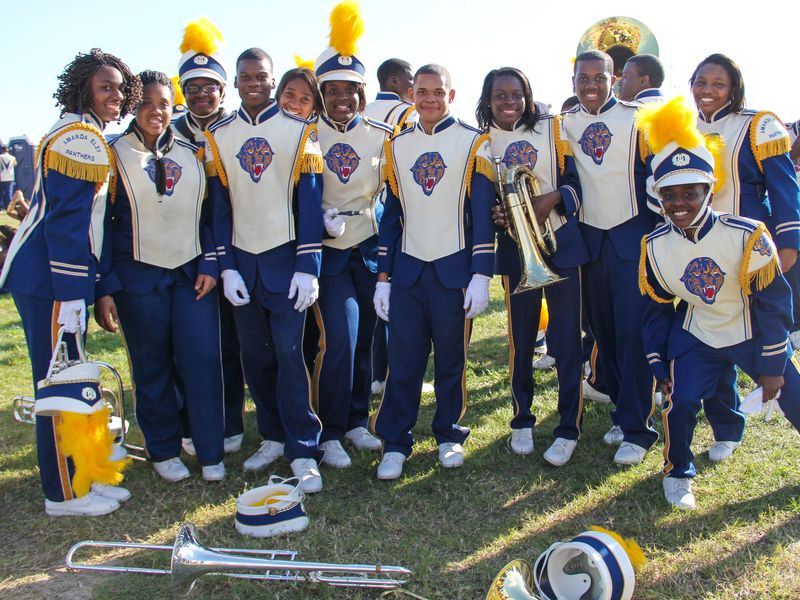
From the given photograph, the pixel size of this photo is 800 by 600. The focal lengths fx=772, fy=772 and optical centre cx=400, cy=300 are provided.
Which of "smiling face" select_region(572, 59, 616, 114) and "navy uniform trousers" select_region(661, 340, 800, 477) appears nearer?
"navy uniform trousers" select_region(661, 340, 800, 477)

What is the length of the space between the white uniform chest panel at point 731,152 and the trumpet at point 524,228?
3.38 ft

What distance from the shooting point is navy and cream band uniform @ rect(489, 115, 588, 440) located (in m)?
4.14

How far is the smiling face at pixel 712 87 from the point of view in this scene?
13.6 feet

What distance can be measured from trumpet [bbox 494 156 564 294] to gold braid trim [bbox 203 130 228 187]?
4.81 ft

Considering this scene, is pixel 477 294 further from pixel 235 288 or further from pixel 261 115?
pixel 261 115

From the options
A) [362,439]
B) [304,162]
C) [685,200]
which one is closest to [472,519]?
[362,439]

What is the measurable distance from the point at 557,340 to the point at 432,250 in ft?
2.92

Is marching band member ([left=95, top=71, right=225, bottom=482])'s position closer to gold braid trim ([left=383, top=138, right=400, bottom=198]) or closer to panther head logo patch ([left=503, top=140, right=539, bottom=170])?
gold braid trim ([left=383, top=138, right=400, bottom=198])

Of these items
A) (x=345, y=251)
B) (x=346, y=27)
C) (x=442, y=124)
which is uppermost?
(x=346, y=27)

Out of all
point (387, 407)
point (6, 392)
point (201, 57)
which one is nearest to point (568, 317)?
point (387, 407)

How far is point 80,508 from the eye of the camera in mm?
3910

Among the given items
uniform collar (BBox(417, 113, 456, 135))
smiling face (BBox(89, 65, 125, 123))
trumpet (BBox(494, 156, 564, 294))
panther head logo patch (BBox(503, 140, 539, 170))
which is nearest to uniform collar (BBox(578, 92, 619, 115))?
panther head logo patch (BBox(503, 140, 539, 170))

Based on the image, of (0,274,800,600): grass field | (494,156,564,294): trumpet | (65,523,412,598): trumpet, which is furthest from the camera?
(494,156,564,294): trumpet

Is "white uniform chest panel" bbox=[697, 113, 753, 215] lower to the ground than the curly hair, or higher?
lower
